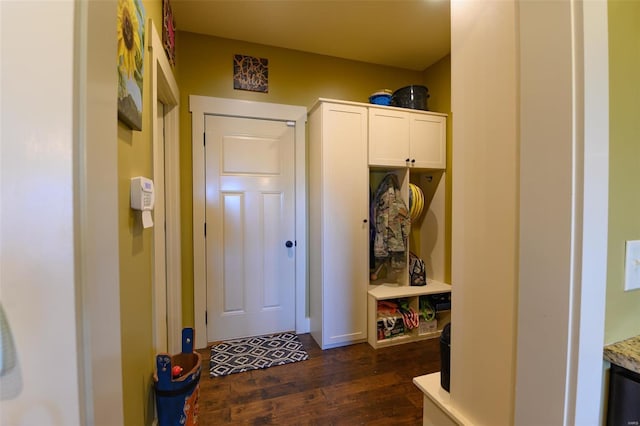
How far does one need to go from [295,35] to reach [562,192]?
8.65 ft

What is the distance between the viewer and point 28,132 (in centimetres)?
41

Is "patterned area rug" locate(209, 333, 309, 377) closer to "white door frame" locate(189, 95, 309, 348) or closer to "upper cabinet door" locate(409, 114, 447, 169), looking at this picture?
"white door frame" locate(189, 95, 309, 348)

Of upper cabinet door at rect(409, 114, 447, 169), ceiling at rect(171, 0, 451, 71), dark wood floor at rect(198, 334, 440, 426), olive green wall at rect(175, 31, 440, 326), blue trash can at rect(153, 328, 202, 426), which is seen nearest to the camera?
blue trash can at rect(153, 328, 202, 426)

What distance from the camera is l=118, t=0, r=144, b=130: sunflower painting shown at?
0.92 meters

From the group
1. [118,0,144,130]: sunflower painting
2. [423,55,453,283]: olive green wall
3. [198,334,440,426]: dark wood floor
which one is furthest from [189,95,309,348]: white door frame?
[423,55,453,283]: olive green wall

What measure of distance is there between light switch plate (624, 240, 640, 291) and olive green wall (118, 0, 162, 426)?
148 cm

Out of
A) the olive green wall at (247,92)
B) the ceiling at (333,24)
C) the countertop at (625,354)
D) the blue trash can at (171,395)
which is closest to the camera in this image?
the countertop at (625,354)

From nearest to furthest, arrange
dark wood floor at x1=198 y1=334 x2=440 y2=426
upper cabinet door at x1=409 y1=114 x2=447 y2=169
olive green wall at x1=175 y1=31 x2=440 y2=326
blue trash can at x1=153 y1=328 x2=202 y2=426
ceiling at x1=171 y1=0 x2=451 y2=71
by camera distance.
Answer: blue trash can at x1=153 y1=328 x2=202 y2=426, dark wood floor at x1=198 y1=334 x2=440 y2=426, ceiling at x1=171 y1=0 x2=451 y2=71, olive green wall at x1=175 y1=31 x2=440 y2=326, upper cabinet door at x1=409 y1=114 x2=447 y2=169

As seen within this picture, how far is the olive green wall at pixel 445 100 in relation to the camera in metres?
2.87

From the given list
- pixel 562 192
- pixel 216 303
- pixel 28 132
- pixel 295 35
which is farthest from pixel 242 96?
pixel 562 192

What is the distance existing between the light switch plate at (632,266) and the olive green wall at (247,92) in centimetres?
263

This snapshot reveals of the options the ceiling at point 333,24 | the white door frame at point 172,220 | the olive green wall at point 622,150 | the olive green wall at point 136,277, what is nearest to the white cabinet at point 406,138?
the ceiling at point 333,24

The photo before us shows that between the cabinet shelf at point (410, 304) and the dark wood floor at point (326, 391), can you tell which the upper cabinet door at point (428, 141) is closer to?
the cabinet shelf at point (410, 304)

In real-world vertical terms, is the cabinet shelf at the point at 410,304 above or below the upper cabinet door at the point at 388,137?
below
